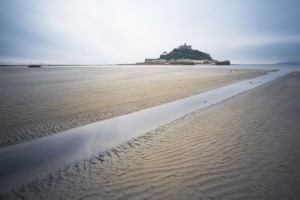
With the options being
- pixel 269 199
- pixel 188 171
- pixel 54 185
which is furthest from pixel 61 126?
pixel 269 199

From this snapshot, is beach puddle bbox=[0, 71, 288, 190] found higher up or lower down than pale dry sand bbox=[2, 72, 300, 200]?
lower down

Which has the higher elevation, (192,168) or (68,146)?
(192,168)

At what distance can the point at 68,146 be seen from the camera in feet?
21.9

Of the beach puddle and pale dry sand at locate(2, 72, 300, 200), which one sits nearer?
pale dry sand at locate(2, 72, 300, 200)

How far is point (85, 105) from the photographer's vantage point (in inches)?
473

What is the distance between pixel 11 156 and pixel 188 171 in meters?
5.24

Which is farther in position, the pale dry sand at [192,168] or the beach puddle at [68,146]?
the beach puddle at [68,146]

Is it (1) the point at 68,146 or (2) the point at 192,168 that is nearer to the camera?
(2) the point at 192,168

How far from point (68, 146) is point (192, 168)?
13.9ft

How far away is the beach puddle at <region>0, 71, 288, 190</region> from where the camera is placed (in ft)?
16.8

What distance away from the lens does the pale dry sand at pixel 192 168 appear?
4.17m

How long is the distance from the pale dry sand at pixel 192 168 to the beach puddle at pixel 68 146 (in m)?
0.48

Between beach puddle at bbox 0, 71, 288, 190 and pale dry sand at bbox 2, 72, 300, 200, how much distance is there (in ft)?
1.57

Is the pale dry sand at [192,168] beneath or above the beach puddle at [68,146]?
above
